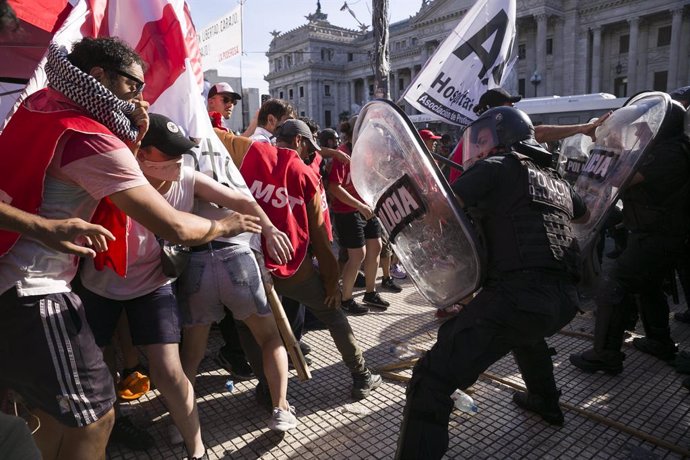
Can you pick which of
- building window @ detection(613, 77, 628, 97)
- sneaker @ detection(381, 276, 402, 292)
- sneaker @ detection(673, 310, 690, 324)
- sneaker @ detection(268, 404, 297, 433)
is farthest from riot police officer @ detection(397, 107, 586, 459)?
building window @ detection(613, 77, 628, 97)

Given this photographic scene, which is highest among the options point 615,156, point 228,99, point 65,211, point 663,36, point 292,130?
point 663,36

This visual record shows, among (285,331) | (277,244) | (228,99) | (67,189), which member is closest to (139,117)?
(67,189)

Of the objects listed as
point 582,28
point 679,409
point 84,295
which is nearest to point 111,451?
point 84,295

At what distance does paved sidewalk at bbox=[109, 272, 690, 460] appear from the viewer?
8.84ft

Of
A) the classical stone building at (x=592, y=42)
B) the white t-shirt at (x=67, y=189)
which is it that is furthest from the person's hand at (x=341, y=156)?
the classical stone building at (x=592, y=42)

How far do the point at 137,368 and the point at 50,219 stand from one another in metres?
2.01

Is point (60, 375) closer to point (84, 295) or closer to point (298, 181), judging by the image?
point (84, 295)

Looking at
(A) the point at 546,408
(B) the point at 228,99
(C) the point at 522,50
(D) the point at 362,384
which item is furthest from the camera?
(C) the point at 522,50

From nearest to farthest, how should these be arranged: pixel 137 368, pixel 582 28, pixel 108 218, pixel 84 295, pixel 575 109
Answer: pixel 108 218
pixel 84 295
pixel 137 368
pixel 575 109
pixel 582 28

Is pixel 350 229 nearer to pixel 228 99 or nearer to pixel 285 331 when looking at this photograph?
pixel 228 99

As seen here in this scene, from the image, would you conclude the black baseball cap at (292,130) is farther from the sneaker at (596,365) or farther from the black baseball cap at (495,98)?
the sneaker at (596,365)

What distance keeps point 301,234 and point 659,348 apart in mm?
3027

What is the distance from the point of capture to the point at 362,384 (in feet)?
10.8

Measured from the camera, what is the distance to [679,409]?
308 centimetres
